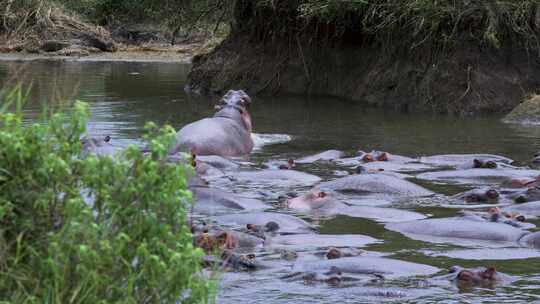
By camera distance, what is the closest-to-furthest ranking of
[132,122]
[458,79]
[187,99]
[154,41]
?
[132,122], [458,79], [187,99], [154,41]

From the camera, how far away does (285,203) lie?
27.0 feet

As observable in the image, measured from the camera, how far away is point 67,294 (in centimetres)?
341

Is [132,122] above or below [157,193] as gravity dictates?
below

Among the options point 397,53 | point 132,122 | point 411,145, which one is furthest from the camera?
point 397,53

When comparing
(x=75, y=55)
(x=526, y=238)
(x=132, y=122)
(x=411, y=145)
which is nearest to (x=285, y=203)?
(x=526, y=238)

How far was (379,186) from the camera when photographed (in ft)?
28.8

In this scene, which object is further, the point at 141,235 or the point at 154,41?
the point at 154,41

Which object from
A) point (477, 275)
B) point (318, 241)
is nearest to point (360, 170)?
point (318, 241)

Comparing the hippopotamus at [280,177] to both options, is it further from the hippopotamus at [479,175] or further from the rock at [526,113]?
the rock at [526,113]

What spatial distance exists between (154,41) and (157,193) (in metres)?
30.9

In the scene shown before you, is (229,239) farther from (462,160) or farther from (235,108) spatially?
(235,108)

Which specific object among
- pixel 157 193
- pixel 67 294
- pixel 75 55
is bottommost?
pixel 75 55

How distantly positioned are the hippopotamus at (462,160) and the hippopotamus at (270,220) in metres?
2.97

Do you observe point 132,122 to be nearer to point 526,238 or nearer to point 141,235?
point 526,238
